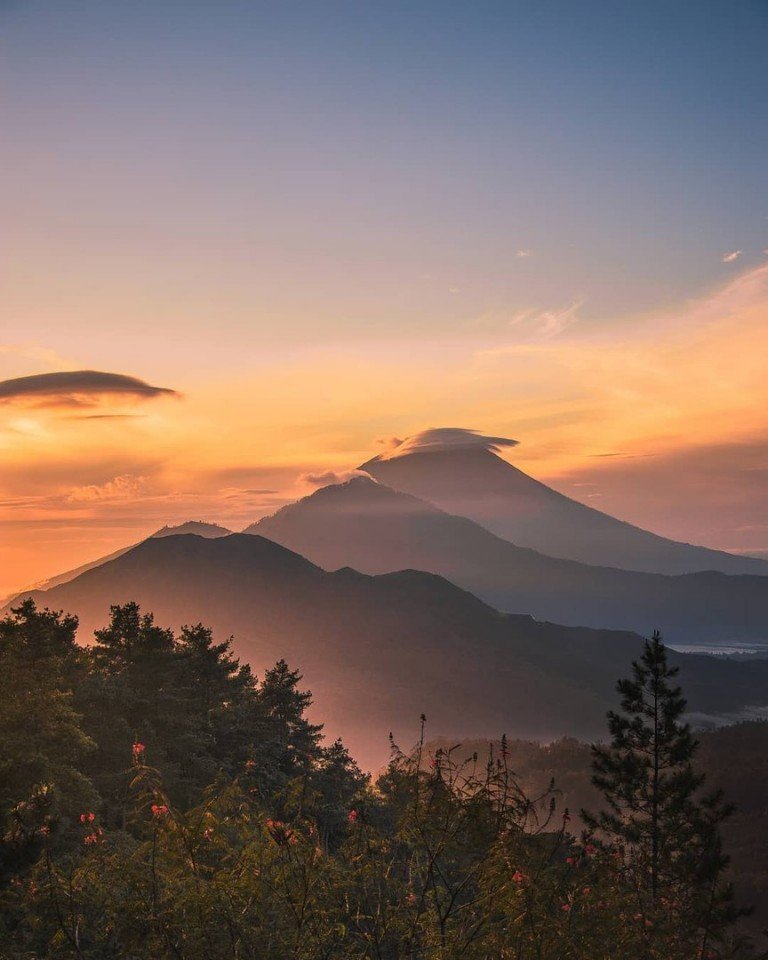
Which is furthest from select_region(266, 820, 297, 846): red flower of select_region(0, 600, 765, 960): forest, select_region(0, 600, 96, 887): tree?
select_region(0, 600, 96, 887): tree

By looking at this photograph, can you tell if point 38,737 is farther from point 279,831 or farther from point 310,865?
point 279,831

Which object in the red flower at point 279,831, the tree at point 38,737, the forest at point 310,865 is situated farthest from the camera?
the tree at point 38,737

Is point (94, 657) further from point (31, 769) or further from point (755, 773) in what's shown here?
point (755, 773)

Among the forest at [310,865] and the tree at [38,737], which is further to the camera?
the tree at [38,737]

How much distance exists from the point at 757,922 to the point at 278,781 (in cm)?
5649

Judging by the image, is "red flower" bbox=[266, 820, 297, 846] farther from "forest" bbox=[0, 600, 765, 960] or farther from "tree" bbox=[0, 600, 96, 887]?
"tree" bbox=[0, 600, 96, 887]

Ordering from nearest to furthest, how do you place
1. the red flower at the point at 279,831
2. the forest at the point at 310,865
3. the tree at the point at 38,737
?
the red flower at the point at 279,831, the forest at the point at 310,865, the tree at the point at 38,737

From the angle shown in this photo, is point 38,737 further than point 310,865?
Yes

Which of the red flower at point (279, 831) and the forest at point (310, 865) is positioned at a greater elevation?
the red flower at point (279, 831)

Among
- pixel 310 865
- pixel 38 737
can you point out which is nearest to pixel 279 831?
pixel 310 865

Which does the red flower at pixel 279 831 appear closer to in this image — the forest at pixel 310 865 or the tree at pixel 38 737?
the forest at pixel 310 865

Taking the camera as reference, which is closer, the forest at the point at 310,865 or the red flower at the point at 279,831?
the red flower at the point at 279,831

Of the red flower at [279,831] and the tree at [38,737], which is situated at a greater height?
the red flower at [279,831]

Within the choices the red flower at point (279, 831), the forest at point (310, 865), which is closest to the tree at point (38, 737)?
the forest at point (310, 865)
